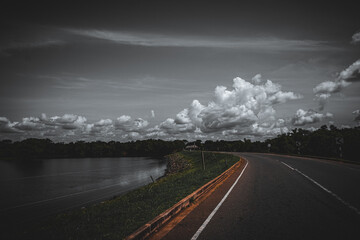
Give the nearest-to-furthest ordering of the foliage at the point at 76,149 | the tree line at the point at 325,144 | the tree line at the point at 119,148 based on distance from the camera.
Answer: the tree line at the point at 325,144, the tree line at the point at 119,148, the foliage at the point at 76,149

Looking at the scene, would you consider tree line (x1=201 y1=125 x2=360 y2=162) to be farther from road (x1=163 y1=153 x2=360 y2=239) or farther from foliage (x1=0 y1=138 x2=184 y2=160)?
foliage (x1=0 y1=138 x2=184 y2=160)

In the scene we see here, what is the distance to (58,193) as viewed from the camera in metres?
26.6

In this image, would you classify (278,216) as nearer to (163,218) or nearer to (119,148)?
(163,218)

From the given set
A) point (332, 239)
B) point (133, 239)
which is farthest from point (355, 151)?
point (133, 239)

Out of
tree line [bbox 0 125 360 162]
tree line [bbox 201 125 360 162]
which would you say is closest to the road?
tree line [bbox 201 125 360 162]

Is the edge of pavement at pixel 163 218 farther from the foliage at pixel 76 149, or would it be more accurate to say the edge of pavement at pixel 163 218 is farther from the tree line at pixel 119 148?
the foliage at pixel 76 149

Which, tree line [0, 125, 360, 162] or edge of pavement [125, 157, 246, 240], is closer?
edge of pavement [125, 157, 246, 240]

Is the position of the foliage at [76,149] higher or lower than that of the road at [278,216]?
higher

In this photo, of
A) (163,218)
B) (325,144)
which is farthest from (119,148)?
(163,218)

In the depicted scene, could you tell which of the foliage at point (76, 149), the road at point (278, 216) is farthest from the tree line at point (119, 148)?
the road at point (278, 216)

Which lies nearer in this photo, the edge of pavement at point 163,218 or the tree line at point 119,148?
the edge of pavement at point 163,218

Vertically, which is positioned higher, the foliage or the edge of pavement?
the foliage

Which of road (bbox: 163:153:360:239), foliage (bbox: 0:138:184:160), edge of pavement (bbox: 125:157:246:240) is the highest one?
foliage (bbox: 0:138:184:160)

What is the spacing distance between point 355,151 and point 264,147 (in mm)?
52977
